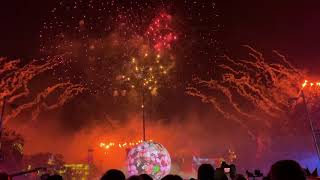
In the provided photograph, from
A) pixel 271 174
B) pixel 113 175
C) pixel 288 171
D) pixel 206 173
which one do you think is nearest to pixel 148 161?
pixel 206 173

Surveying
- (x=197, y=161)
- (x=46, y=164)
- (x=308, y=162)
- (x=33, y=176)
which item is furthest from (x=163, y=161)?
(x=46, y=164)

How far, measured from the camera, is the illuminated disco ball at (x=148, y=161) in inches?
1013

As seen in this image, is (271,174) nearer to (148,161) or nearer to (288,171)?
(288,171)

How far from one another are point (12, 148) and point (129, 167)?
45.1 meters

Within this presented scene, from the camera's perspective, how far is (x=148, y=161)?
25734mm

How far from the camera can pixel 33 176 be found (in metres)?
72.1

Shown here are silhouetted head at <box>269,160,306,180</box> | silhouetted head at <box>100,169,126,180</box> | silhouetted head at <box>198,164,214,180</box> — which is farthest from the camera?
silhouetted head at <box>198,164,214,180</box>

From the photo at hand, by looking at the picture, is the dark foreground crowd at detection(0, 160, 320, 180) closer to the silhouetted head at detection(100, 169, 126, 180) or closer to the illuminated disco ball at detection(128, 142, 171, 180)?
the silhouetted head at detection(100, 169, 126, 180)

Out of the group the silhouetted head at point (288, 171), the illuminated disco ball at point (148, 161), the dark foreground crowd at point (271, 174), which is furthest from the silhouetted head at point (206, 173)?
the illuminated disco ball at point (148, 161)

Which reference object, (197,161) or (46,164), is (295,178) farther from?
(46,164)

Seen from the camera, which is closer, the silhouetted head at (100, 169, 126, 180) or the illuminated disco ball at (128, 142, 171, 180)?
the silhouetted head at (100, 169, 126, 180)

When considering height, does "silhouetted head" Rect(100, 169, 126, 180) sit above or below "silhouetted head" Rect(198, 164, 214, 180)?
above

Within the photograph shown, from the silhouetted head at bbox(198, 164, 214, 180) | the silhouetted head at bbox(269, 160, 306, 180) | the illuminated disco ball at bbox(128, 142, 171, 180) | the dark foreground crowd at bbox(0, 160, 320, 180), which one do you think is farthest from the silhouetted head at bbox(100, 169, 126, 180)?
the illuminated disco ball at bbox(128, 142, 171, 180)

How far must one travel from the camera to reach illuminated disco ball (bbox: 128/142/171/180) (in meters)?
25.7
